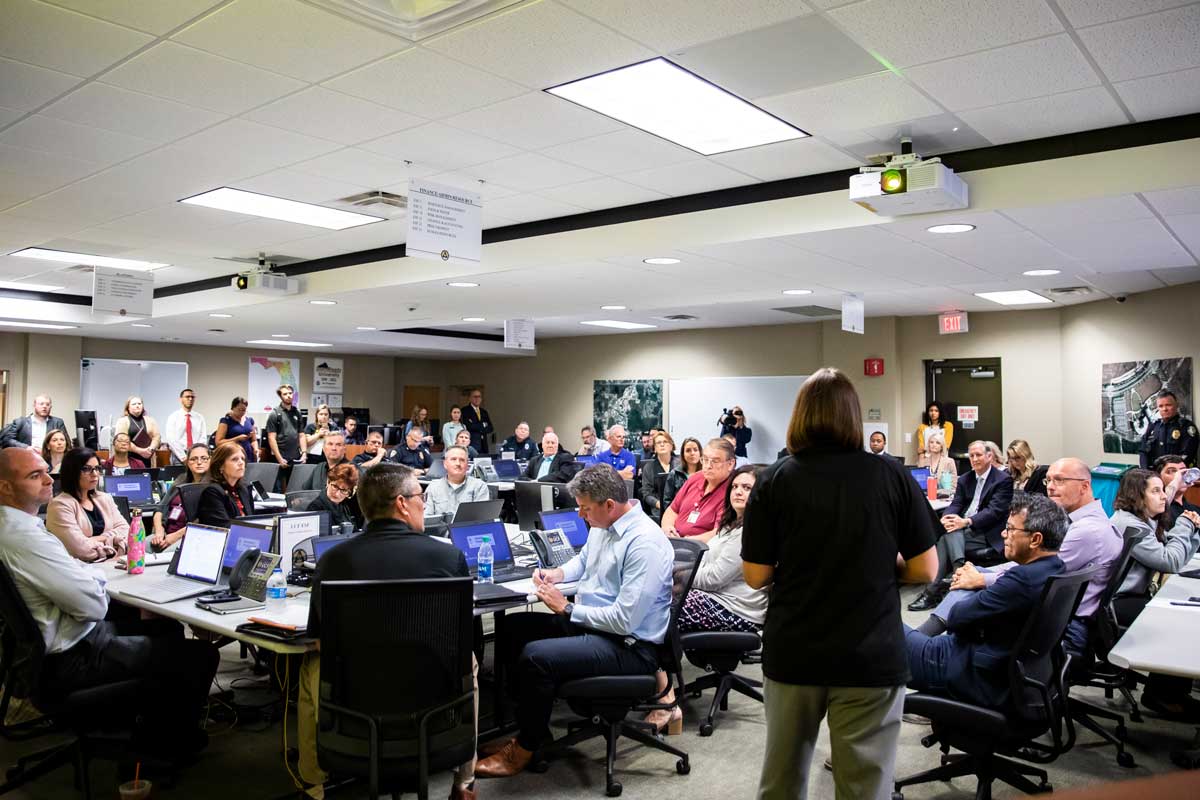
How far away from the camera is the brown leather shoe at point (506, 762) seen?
371 cm

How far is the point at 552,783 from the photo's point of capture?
146 inches

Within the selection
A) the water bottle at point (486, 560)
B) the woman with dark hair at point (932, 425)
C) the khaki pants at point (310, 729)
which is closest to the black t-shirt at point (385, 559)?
the khaki pants at point (310, 729)

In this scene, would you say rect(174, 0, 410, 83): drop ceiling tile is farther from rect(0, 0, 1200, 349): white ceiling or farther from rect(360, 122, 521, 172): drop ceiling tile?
rect(360, 122, 521, 172): drop ceiling tile

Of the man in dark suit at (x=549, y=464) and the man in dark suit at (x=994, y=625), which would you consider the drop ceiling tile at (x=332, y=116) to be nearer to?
the man in dark suit at (x=994, y=625)

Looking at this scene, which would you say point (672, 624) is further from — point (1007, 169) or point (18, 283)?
point (18, 283)

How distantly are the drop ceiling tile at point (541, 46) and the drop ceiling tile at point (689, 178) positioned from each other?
1573 millimetres

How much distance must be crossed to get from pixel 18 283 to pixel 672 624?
947cm

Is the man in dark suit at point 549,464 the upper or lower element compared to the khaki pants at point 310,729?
upper

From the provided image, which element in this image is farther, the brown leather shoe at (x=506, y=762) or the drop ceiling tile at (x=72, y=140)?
the drop ceiling tile at (x=72, y=140)

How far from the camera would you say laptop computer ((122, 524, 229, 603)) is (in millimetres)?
4062

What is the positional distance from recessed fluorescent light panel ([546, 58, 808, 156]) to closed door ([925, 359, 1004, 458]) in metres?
7.75

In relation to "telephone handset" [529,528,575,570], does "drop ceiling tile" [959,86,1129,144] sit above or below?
above

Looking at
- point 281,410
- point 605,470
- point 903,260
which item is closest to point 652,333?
point 281,410

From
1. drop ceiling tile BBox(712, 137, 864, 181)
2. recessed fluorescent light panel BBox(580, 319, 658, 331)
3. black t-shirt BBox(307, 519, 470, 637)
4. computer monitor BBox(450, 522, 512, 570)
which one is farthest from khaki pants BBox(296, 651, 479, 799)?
recessed fluorescent light panel BBox(580, 319, 658, 331)
